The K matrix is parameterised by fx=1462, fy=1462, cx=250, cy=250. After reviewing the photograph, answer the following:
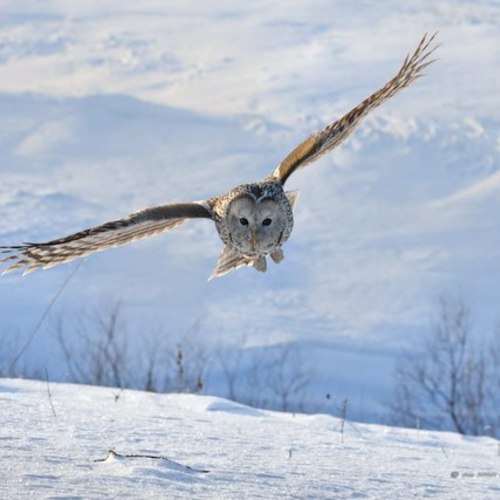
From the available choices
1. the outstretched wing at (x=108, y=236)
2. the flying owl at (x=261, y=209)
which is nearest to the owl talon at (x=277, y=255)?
the flying owl at (x=261, y=209)

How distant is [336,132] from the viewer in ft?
28.6

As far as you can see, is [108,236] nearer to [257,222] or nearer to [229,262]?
[257,222]

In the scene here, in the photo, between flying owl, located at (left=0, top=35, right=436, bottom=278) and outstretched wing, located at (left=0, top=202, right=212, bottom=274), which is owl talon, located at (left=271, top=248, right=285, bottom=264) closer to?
flying owl, located at (left=0, top=35, right=436, bottom=278)

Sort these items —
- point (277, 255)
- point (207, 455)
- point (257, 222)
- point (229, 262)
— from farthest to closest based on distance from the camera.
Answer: point (229, 262), point (277, 255), point (257, 222), point (207, 455)

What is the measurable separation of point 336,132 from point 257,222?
0.73 meters

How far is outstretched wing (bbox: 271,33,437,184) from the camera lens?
865 cm

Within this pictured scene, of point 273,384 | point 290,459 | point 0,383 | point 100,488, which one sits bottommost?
point 100,488

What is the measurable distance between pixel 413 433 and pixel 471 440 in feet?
1.63

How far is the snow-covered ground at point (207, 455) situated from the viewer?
6.69 m

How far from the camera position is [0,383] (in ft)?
34.4

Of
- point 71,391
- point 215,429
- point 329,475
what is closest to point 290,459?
point 329,475

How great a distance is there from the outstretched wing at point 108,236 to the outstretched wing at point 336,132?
0.62 meters

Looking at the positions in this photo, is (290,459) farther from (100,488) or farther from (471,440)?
(471,440)

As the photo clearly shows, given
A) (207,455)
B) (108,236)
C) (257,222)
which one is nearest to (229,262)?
(257,222)
